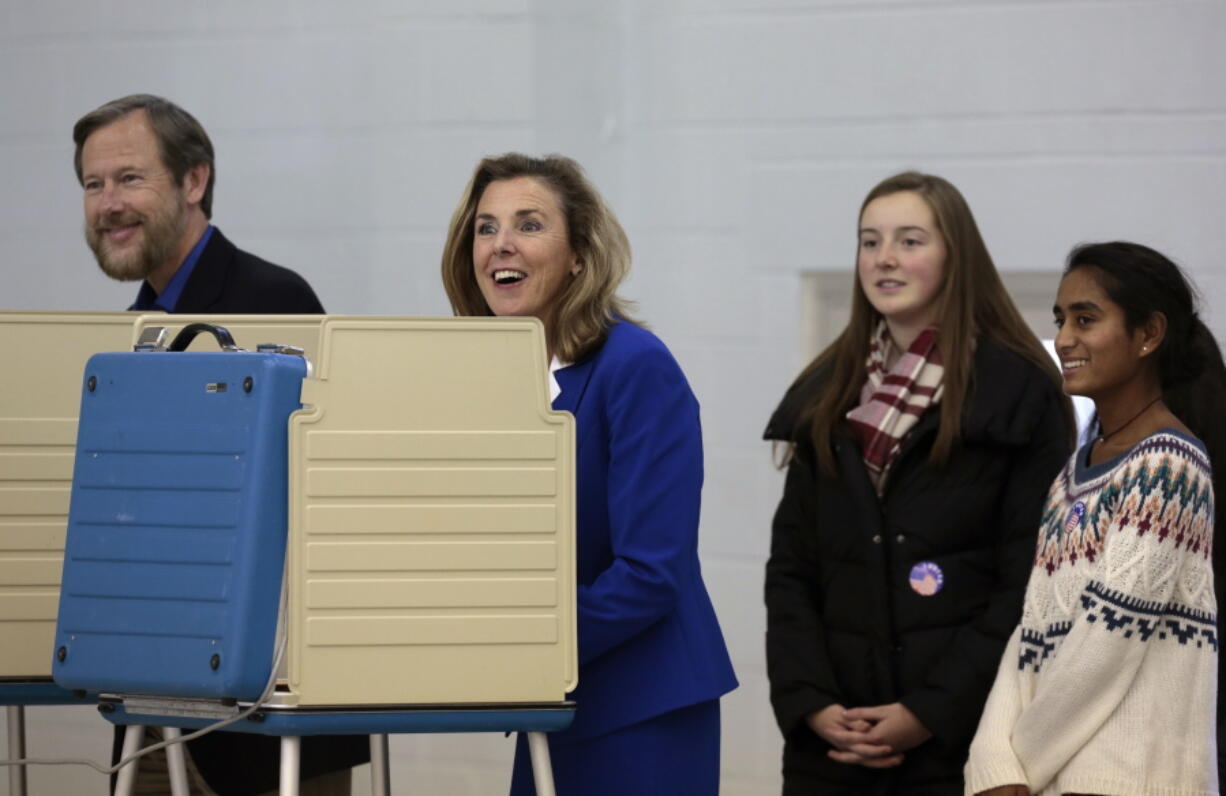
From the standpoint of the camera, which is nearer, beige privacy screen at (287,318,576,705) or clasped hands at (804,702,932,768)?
beige privacy screen at (287,318,576,705)

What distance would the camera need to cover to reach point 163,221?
2.51 metres

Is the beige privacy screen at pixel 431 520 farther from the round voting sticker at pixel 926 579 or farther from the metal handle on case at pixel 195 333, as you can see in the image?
the round voting sticker at pixel 926 579

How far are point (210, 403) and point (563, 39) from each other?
200 centimetres

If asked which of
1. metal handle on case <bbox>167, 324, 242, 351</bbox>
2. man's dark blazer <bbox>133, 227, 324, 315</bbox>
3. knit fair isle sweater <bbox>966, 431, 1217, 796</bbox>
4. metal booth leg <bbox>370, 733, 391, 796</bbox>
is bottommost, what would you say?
metal booth leg <bbox>370, 733, 391, 796</bbox>

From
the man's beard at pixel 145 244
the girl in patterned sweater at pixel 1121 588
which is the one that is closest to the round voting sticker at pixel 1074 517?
the girl in patterned sweater at pixel 1121 588

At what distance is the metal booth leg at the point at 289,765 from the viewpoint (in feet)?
5.08

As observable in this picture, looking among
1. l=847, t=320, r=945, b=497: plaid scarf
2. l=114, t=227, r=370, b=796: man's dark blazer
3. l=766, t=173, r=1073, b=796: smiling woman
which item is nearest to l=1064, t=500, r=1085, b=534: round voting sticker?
l=766, t=173, r=1073, b=796: smiling woman

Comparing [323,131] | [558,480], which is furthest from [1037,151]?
[558,480]

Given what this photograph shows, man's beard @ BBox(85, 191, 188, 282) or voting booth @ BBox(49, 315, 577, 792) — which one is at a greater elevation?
man's beard @ BBox(85, 191, 188, 282)

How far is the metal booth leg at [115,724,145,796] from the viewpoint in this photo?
5.68 feet

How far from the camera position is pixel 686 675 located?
1839mm

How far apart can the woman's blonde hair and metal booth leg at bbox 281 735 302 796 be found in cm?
55

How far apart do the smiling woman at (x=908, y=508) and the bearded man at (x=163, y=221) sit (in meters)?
0.81

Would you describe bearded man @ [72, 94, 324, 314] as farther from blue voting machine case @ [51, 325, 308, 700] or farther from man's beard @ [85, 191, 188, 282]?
blue voting machine case @ [51, 325, 308, 700]
